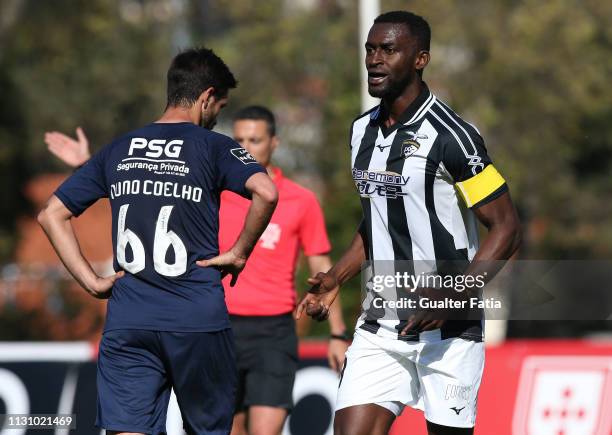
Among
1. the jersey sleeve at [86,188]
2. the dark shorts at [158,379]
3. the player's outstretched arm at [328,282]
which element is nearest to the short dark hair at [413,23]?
the player's outstretched arm at [328,282]

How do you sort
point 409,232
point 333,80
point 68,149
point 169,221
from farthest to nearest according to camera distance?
point 333,80, point 68,149, point 409,232, point 169,221

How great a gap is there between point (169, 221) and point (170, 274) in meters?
0.27

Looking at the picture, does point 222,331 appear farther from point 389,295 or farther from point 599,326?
point 599,326

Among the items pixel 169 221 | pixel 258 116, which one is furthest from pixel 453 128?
pixel 258 116

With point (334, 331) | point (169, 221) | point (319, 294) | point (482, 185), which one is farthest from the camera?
point (334, 331)

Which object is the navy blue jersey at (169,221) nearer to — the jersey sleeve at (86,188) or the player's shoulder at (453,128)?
the jersey sleeve at (86,188)

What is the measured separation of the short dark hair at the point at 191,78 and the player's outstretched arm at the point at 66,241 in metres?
0.80

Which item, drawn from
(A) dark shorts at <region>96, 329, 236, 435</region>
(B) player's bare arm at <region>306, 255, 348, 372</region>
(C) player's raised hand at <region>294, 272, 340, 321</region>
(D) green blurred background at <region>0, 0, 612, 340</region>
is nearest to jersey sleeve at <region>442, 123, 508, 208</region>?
(C) player's raised hand at <region>294, 272, 340, 321</region>

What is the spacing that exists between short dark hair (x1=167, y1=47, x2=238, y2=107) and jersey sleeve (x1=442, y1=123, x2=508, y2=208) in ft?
4.15

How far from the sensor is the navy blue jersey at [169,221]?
18.2 ft

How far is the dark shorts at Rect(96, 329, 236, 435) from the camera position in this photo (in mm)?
5605

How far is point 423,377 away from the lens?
610 cm

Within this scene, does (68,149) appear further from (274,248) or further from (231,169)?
(231,169)

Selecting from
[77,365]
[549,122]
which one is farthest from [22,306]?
[549,122]
